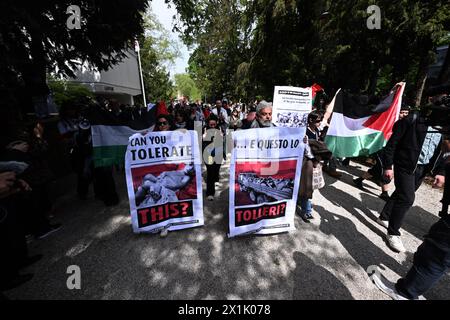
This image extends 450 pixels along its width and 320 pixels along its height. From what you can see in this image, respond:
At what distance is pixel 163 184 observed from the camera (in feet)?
10.1

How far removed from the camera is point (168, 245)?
3.09 meters

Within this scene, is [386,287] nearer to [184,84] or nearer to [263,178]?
[263,178]

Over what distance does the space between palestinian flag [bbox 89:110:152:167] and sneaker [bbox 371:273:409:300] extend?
396 centimetres

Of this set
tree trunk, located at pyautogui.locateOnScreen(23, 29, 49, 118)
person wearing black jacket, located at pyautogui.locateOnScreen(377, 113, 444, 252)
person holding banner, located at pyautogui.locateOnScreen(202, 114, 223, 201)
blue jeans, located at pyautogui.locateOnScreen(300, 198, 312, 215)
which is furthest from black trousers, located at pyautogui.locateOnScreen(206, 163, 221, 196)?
tree trunk, located at pyautogui.locateOnScreen(23, 29, 49, 118)

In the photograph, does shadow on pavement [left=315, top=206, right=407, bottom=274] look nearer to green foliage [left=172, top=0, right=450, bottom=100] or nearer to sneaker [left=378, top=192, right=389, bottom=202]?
sneaker [left=378, top=192, right=389, bottom=202]

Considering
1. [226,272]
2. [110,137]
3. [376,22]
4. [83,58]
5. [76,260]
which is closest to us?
[226,272]

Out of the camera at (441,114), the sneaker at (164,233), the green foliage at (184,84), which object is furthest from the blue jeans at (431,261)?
the green foliage at (184,84)

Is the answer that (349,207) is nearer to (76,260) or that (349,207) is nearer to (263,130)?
(263,130)

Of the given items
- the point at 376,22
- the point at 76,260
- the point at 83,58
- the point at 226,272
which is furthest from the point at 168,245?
the point at 376,22

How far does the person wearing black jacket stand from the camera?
2.86 metres

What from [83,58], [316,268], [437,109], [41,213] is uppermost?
[83,58]

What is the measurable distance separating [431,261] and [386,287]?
26.6 inches

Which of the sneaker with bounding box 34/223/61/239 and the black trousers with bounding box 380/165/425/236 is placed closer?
the black trousers with bounding box 380/165/425/236

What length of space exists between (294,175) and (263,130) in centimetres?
86
